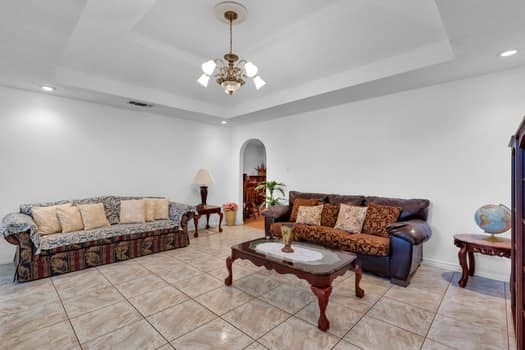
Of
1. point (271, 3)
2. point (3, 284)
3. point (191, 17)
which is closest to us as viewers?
point (271, 3)

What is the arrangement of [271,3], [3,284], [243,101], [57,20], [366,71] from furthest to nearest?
[243,101], [366,71], [3,284], [271,3], [57,20]

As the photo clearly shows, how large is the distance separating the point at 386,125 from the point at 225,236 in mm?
3642

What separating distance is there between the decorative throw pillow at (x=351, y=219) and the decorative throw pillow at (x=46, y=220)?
160 inches

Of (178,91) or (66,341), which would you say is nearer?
(66,341)

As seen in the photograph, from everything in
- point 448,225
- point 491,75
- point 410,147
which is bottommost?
point 448,225

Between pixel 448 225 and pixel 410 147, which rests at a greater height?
pixel 410 147

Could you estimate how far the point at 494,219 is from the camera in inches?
103

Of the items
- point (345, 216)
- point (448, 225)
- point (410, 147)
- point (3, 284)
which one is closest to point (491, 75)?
point (410, 147)

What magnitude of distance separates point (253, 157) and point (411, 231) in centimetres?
586

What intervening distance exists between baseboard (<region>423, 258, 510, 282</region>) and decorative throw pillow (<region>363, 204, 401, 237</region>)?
857 millimetres

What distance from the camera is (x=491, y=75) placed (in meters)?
3.04

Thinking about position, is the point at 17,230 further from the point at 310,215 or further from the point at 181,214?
the point at 310,215

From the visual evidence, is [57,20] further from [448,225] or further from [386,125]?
[448,225]

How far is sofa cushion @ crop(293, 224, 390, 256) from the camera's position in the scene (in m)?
2.97
